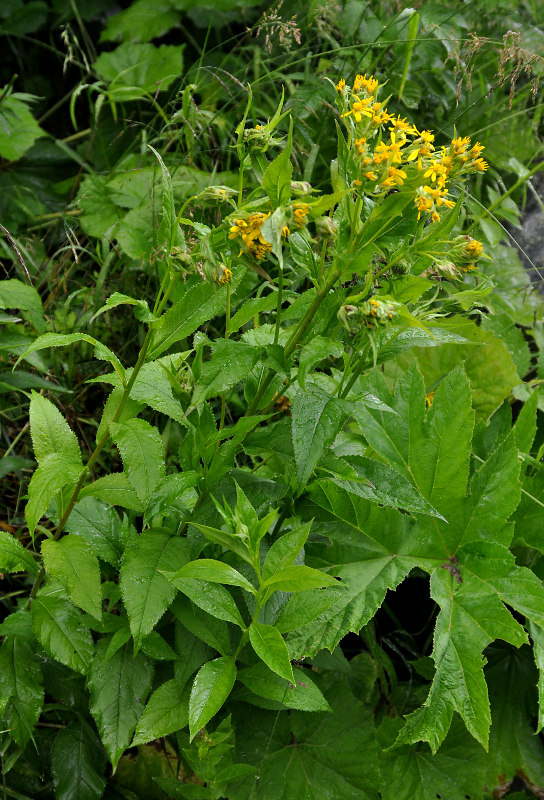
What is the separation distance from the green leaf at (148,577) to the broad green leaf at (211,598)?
41mm

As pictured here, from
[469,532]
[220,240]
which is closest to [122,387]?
[220,240]

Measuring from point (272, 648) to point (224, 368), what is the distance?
0.45m

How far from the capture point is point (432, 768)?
1543 mm

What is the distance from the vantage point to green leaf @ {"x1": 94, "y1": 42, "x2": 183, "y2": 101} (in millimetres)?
2711

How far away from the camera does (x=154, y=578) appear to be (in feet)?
3.99

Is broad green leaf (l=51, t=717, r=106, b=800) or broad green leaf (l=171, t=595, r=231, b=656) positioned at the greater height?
broad green leaf (l=171, t=595, r=231, b=656)

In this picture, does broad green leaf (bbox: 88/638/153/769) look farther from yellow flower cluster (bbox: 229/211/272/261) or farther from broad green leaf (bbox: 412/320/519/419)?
broad green leaf (bbox: 412/320/519/419)

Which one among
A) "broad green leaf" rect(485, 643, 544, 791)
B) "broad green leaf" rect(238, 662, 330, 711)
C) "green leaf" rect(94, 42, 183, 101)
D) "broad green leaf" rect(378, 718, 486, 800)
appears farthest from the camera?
"green leaf" rect(94, 42, 183, 101)

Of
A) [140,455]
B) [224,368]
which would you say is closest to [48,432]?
[140,455]

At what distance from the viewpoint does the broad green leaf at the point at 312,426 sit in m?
1.08

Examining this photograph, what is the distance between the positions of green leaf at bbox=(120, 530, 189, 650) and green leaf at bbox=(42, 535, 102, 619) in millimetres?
70

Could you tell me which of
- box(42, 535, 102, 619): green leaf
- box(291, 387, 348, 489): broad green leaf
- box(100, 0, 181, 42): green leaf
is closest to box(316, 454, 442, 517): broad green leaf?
box(291, 387, 348, 489): broad green leaf

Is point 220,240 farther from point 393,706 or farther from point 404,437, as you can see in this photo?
point 393,706

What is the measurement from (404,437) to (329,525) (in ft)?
0.80
